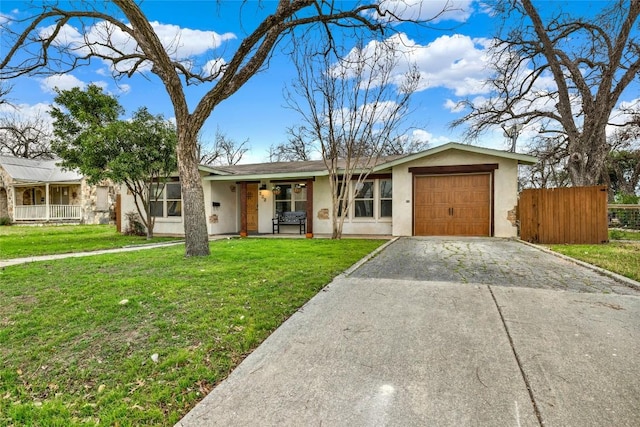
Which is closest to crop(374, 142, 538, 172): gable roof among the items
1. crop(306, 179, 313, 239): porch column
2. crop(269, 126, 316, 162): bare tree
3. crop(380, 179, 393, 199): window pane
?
crop(380, 179, 393, 199): window pane

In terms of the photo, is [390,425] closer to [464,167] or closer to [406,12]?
[406,12]

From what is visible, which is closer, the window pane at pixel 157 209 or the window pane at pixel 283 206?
the window pane at pixel 283 206

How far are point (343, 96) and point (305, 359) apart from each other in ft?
32.4

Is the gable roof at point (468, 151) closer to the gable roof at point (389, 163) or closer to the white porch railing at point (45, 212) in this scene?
the gable roof at point (389, 163)

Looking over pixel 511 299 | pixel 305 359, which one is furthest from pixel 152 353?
pixel 511 299

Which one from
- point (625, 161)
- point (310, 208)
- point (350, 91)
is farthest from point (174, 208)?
point (625, 161)

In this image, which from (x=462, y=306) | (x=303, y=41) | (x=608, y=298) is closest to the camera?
(x=462, y=306)

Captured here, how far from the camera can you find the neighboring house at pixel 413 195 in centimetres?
1107

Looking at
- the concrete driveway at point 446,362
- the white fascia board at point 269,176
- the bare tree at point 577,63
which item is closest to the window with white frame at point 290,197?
the white fascia board at point 269,176

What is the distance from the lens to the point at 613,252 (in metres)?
7.70

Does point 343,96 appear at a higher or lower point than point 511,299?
higher

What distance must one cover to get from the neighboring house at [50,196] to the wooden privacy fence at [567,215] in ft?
79.7

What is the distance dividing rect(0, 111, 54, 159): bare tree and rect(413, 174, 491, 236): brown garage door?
34.1 meters

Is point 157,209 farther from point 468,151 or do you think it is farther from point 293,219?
point 468,151
